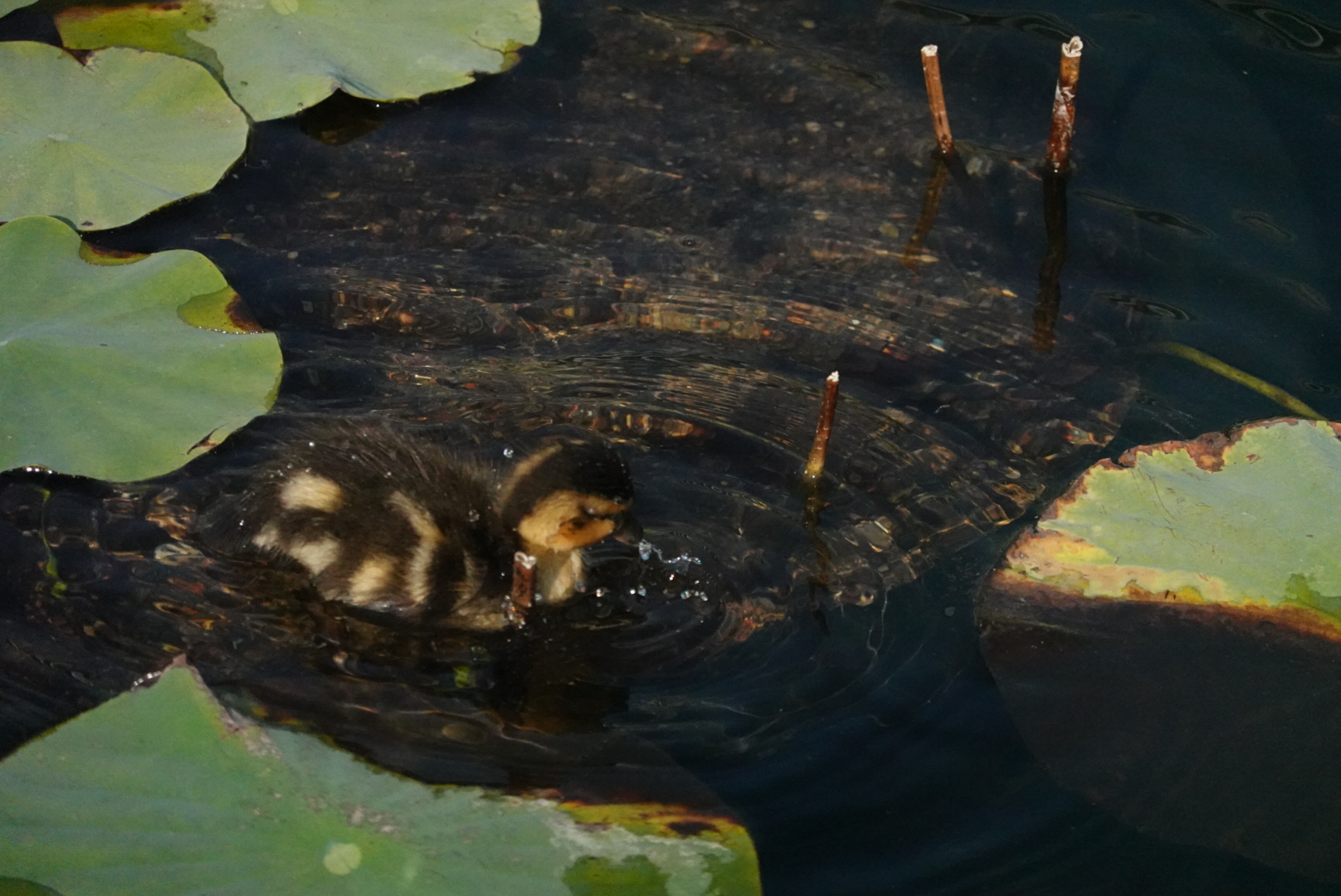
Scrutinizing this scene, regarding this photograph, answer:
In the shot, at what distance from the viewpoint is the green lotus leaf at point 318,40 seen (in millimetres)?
3809

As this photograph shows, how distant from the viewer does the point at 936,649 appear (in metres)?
2.76

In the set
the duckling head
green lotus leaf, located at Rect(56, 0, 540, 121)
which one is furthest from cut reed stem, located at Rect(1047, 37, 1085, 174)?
the duckling head

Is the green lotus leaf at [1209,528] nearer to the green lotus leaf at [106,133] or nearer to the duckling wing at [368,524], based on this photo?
the duckling wing at [368,524]

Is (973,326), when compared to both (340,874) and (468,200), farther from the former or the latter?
(340,874)

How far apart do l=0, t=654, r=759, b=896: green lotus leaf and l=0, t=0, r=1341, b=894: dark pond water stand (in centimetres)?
16

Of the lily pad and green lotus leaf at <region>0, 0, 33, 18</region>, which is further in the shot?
green lotus leaf at <region>0, 0, 33, 18</region>

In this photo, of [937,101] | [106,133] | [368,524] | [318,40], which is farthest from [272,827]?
[937,101]

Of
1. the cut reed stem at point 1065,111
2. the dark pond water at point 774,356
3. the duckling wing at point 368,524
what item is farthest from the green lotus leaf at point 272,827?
the cut reed stem at point 1065,111

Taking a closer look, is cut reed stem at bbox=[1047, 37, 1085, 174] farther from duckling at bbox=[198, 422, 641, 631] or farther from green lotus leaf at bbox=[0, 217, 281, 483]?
green lotus leaf at bbox=[0, 217, 281, 483]

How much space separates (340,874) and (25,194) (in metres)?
2.03

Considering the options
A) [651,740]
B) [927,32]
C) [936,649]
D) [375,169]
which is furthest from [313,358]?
[927,32]

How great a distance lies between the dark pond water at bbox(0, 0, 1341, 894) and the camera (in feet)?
8.47

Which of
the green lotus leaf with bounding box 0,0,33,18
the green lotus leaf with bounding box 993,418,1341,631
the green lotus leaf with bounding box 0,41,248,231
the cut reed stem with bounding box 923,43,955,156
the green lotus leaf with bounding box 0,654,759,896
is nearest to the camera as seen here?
the green lotus leaf with bounding box 0,654,759,896

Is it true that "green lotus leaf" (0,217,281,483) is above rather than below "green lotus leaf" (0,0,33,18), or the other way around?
below
